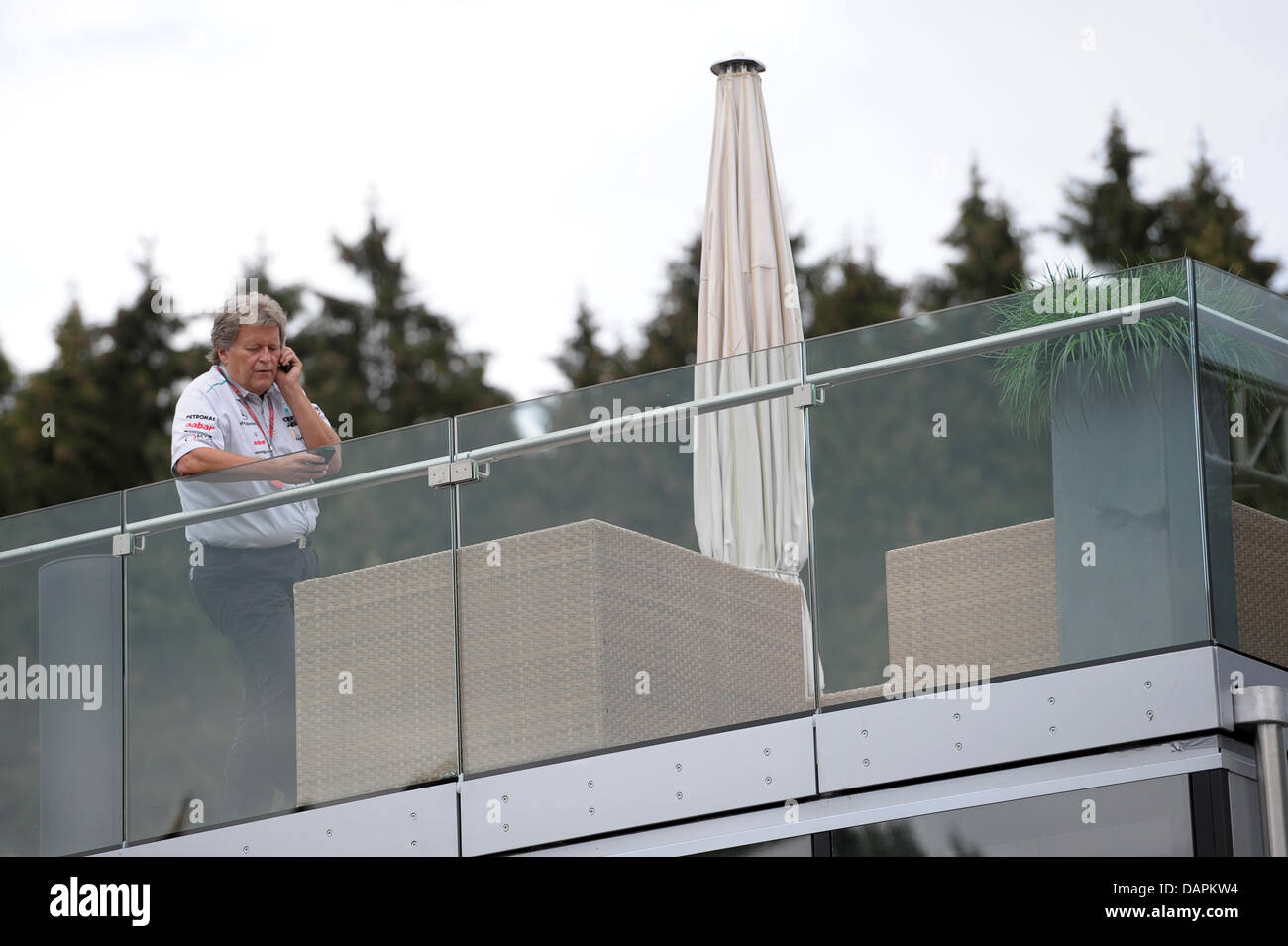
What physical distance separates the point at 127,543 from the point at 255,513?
62 centimetres

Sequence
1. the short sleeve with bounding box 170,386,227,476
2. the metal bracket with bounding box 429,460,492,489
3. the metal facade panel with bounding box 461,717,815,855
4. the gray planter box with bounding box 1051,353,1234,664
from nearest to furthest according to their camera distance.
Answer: the gray planter box with bounding box 1051,353,1234,664 < the metal facade panel with bounding box 461,717,815,855 < the metal bracket with bounding box 429,460,492,489 < the short sleeve with bounding box 170,386,227,476

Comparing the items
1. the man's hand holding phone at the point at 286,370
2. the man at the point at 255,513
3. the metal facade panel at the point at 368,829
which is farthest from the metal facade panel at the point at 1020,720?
the man's hand holding phone at the point at 286,370

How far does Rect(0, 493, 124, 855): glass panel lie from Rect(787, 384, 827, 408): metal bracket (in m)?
2.59

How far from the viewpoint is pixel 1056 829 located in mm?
5656

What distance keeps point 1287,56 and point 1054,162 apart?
3.24 metres

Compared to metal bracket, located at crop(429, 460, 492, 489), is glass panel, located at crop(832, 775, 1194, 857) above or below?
below

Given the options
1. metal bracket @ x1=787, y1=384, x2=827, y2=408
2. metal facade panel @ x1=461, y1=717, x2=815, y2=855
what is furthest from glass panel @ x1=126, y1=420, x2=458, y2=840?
metal bracket @ x1=787, y1=384, x2=827, y2=408

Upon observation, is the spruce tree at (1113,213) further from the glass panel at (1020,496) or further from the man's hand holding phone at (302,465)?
the glass panel at (1020,496)

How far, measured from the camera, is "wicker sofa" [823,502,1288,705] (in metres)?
5.74

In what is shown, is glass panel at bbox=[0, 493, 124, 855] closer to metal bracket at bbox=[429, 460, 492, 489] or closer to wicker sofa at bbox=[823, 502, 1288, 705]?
metal bracket at bbox=[429, 460, 492, 489]

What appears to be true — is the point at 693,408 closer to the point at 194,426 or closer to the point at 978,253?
the point at 194,426

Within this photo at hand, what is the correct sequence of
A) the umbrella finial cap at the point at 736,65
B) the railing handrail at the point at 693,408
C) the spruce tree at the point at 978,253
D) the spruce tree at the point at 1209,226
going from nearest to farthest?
the railing handrail at the point at 693,408 < the umbrella finial cap at the point at 736,65 < the spruce tree at the point at 1209,226 < the spruce tree at the point at 978,253

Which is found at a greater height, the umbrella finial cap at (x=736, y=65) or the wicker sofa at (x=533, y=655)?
the umbrella finial cap at (x=736, y=65)

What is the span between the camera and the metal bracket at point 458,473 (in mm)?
6426
